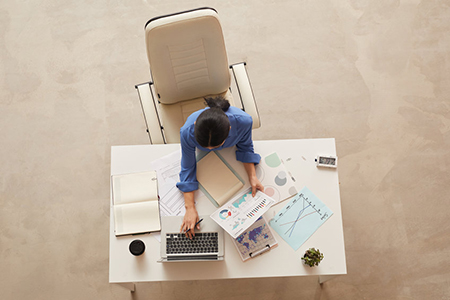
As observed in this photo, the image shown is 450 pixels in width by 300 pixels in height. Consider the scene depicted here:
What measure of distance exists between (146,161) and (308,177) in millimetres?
858

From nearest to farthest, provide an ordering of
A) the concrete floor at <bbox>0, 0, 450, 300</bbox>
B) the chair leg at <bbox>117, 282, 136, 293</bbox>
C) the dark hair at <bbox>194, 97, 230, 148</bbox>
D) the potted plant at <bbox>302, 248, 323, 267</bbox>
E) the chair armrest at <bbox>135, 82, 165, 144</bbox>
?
the dark hair at <bbox>194, 97, 230, 148</bbox> → the potted plant at <bbox>302, 248, 323, 267</bbox> → the chair armrest at <bbox>135, 82, 165, 144</bbox> → the chair leg at <bbox>117, 282, 136, 293</bbox> → the concrete floor at <bbox>0, 0, 450, 300</bbox>

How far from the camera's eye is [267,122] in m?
2.80

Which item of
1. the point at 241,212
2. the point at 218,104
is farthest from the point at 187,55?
the point at 241,212

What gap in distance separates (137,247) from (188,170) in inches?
17.6

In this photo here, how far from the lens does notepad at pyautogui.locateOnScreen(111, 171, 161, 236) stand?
182 cm

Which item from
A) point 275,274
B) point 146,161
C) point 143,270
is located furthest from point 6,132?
point 275,274

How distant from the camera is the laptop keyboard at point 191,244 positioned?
178 centimetres

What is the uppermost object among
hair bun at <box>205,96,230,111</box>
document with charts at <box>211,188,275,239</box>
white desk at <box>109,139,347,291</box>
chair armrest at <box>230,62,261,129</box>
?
hair bun at <box>205,96,230,111</box>

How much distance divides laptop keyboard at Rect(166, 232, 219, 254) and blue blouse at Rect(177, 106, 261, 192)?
0.77 ft

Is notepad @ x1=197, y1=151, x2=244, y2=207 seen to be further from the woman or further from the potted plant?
the potted plant

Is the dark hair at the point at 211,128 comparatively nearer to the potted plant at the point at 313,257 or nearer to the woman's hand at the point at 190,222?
the woman's hand at the point at 190,222

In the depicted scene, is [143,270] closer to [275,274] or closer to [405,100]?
[275,274]

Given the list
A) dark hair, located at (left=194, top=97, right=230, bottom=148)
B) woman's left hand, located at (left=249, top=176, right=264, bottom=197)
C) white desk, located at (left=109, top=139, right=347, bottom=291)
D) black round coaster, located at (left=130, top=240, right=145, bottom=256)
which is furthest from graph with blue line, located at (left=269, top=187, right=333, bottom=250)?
black round coaster, located at (left=130, top=240, right=145, bottom=256)

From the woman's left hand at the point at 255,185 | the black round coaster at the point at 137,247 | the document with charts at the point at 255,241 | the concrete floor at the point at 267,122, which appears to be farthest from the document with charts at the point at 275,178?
the concrete floor at the point at 267,122
